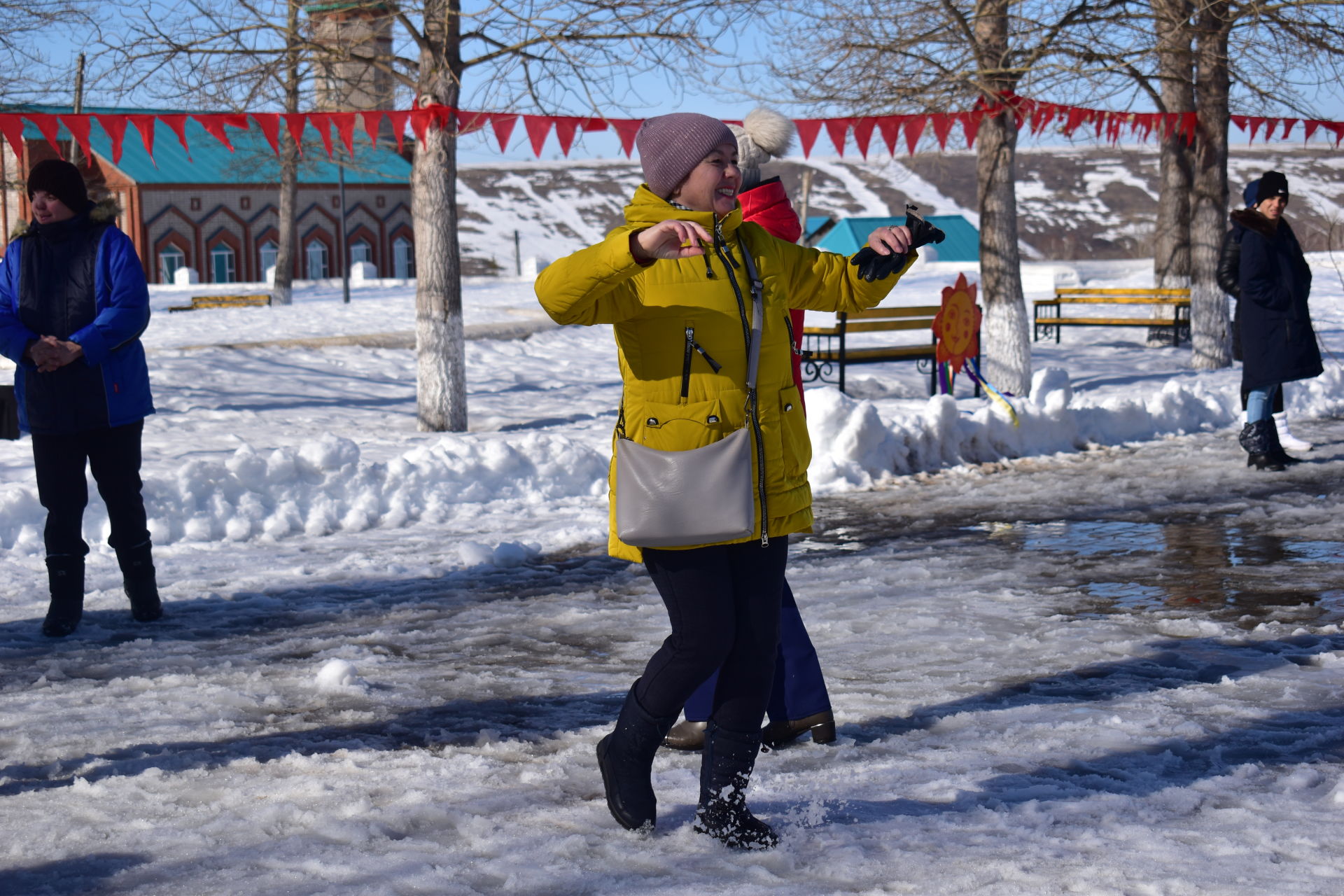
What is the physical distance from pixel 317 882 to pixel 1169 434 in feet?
33.1

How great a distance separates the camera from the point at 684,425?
10.3ft

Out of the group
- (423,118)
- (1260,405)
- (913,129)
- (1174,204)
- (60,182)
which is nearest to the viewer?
(60,182)

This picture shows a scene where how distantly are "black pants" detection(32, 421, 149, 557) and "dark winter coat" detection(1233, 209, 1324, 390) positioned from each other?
6.86 meters

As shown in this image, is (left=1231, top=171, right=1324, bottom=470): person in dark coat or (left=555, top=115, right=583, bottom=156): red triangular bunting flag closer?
(left=1231, top=171, right=1324, bottom=470): person in dark coat

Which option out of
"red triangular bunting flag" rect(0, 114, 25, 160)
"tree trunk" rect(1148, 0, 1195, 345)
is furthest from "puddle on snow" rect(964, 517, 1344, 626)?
"tree trunk" rect(1148, 0, 1195, 345)

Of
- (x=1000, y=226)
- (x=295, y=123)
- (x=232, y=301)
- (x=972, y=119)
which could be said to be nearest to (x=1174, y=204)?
(x=1000, y=226)

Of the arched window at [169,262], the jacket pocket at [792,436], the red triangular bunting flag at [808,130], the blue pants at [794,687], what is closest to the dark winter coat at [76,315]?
the blue pants at [794,687]

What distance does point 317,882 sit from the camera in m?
3.08

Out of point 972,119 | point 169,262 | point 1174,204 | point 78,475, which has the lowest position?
point 78,475

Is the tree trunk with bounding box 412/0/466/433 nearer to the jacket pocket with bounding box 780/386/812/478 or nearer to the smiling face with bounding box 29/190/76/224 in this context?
the smiling face with bounding box 29/190/76/224

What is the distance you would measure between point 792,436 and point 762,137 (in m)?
1.29

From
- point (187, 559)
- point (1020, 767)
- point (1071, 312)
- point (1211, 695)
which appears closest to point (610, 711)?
point (1020, 767)

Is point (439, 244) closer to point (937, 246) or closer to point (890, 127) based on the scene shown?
point (890, 127)

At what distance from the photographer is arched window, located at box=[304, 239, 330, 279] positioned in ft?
162
